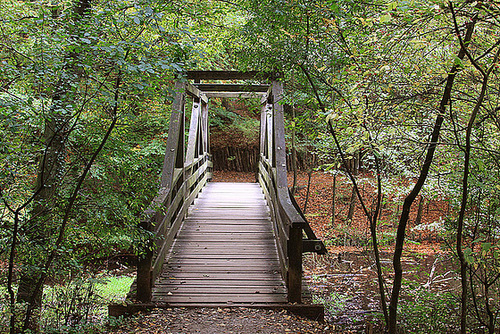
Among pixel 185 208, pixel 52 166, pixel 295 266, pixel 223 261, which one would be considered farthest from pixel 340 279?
pixel 52 166

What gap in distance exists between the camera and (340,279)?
8.36 m

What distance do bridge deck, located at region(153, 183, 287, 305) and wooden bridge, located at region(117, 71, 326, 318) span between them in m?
0.01

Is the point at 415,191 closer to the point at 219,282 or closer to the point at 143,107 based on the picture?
the point at 143,107

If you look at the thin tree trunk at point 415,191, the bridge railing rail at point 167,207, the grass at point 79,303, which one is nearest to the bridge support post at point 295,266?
the thin tree trunk at point 415,191

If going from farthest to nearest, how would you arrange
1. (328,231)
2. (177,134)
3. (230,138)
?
(230,138)
(328,231)
(177,134)

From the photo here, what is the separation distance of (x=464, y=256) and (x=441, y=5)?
1.79 metres

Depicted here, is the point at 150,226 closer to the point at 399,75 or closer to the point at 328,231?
the point at 399,75

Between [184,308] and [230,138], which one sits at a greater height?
[230,138]

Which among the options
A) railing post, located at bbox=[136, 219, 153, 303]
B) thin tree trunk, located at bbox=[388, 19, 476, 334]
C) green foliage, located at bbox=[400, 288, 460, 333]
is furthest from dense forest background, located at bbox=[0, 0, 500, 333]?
green foliage, located at bbox=[400, 288, 460, 333]

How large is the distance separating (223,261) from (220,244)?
619 millimetres

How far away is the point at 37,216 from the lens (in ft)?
10.4

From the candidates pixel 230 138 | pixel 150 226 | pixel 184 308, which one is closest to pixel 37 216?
pixel 150 226

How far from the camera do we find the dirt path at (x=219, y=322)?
3.67 metres

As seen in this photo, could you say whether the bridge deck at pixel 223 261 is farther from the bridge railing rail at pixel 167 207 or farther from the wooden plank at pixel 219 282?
the bridge railing rail at pixel 167 207
